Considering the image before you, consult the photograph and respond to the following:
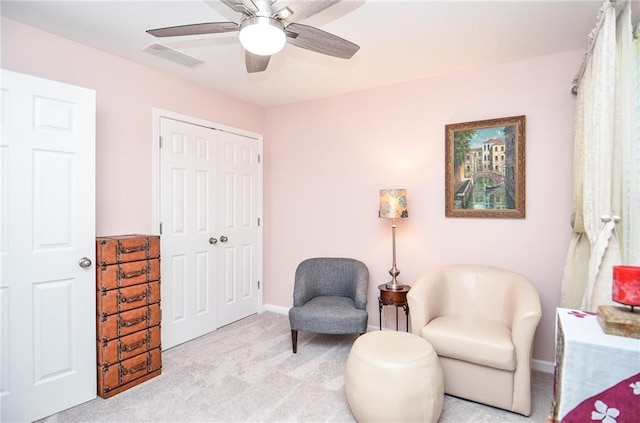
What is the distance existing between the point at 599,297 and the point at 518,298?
561mm

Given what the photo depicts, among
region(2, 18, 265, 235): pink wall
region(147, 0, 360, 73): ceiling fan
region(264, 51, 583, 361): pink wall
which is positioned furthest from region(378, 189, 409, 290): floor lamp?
region(2, 18, 265, 235): pink wall

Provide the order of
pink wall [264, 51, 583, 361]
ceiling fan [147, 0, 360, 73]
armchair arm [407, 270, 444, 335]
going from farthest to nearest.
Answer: pink wall [264, 51, 583, 361] → armchair arm [407, 270, 444, 335] → ceiling fan [147, 0, 360, 73]

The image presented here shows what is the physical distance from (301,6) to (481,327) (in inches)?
89.0

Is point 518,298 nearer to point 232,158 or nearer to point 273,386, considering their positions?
point 273,386

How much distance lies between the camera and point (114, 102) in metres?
2.76

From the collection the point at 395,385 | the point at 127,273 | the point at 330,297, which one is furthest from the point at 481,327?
the point at 127,273

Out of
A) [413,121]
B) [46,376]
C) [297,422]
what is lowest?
[297,422]

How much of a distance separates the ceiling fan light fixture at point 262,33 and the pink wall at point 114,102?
1.69m

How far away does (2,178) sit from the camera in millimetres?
1943

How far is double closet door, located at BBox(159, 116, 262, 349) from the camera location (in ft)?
10.3

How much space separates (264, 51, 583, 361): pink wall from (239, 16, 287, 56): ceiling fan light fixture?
1.98 metres

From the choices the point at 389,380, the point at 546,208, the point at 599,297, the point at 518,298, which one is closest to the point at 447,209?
the point at 546,208

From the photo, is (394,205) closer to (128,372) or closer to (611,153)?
(611,153)

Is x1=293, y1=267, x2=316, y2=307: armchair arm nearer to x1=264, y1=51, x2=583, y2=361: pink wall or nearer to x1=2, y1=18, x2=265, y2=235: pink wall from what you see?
x1=264, y1=51, x2=583, y2=361: pink wall
